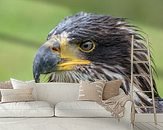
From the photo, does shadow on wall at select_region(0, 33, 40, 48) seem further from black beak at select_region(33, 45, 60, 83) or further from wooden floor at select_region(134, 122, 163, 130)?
wooden floor at select_region(134, 122, 163, 130)

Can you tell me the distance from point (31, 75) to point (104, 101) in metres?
1.22

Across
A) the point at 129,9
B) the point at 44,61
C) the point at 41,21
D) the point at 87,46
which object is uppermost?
the point at 129,9

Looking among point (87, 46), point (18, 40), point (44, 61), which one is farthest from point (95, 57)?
point (18, 40)

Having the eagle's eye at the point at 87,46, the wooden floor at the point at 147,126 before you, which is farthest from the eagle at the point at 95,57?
the wooden floor at the point at 147,126

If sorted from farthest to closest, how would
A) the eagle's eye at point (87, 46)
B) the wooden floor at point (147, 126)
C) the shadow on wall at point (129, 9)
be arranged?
the shadow on wall at point (129, 9)
the eagle's eye at point (87, 46)
the wooden floor at point (147, 126)

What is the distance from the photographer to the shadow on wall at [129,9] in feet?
16.1

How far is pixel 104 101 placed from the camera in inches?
162

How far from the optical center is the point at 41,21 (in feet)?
16.3

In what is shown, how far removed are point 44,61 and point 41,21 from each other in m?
0.65

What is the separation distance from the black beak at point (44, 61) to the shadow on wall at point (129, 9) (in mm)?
690

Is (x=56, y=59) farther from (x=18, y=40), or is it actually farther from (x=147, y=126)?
(x=147, y=126)

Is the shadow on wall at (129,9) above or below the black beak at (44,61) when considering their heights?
above

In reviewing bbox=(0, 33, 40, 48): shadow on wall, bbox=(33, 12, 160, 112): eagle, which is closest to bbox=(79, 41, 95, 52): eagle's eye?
bbox=(33, 12, 160, 112): eagle

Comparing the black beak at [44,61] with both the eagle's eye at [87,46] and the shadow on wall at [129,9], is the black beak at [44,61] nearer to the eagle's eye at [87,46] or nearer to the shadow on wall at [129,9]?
the eagle's eye at [87,46]
